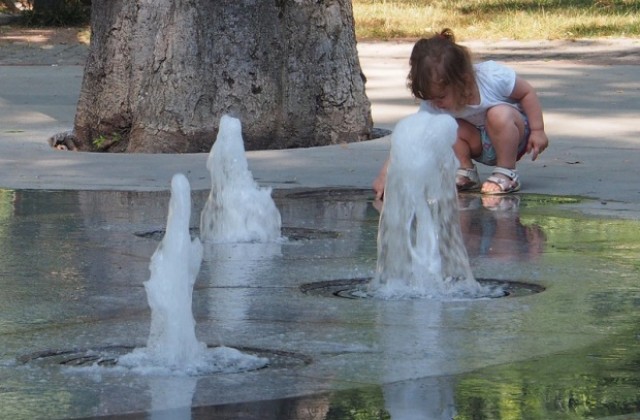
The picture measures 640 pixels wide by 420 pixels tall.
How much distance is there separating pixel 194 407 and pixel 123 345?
79cm

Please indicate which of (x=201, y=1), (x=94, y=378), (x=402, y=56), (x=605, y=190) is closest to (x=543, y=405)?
(x=94, y=378)

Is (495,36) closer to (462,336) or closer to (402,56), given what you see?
(402,56)

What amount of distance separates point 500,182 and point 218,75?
8.37ft

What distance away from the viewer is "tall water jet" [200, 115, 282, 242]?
633cm

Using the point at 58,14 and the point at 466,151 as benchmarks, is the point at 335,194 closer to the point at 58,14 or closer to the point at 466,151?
the point at 466,151

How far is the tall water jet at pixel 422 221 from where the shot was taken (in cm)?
504

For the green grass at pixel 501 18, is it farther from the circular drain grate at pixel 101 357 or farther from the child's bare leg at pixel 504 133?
the circular drain grate at pixel 101 357

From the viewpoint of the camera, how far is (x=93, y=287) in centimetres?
523

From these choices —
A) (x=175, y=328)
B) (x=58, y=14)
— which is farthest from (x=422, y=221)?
(x=58, y=14)

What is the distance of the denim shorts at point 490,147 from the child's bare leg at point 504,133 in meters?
0.04

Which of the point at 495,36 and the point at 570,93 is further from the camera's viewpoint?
the point at 495,36

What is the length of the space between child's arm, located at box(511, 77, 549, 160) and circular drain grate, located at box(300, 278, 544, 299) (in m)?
2.43

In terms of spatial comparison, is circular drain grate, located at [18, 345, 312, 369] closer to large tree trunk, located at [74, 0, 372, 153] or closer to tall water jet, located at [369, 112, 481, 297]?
tall water jet, located at [369, 112, 481, 297]

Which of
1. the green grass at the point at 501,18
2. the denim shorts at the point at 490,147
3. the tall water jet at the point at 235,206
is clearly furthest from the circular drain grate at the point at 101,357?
the green grass at the point at 501,18
